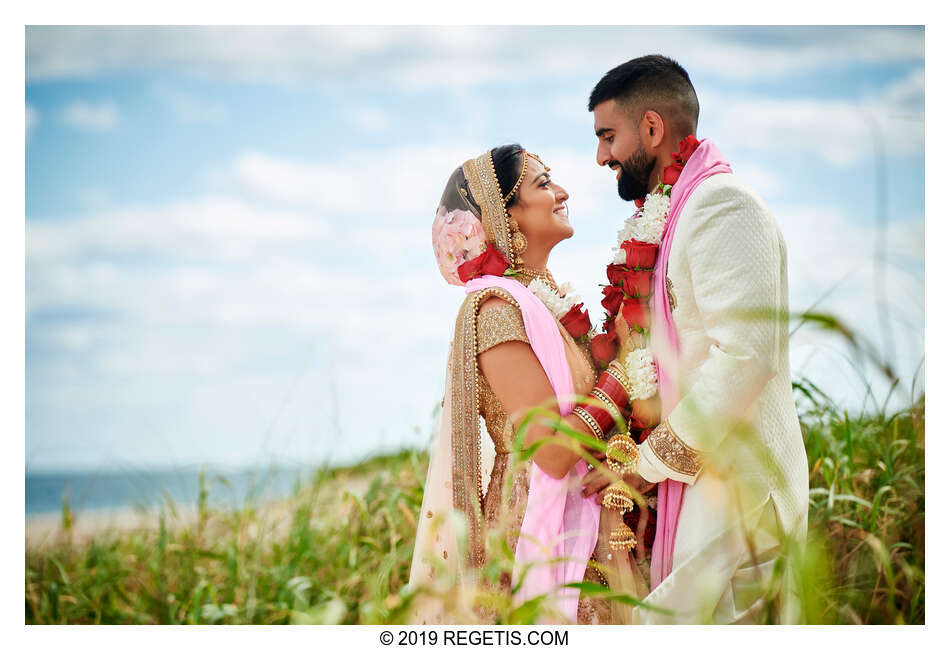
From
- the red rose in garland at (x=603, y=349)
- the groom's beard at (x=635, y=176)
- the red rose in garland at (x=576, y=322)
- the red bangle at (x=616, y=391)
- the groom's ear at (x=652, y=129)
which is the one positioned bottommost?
the red bangle at (x=616, y=391)

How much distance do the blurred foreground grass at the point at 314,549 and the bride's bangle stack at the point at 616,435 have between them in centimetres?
65

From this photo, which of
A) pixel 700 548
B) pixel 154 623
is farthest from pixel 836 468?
pixel 154 623

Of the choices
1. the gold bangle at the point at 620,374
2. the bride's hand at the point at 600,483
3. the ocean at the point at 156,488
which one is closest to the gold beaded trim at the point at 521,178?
the gold bangle at the point at 620,374

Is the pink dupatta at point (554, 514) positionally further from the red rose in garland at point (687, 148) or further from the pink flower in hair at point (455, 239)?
the red rose in garland at point (687, 148)

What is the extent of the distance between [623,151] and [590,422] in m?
1.02

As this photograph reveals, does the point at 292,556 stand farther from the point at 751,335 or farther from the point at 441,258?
the point at 751,335

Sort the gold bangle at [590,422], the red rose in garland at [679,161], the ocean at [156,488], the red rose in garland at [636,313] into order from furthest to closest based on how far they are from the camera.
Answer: the ocean at [156,488], the red rose in garland at [679,161], the red rose in garland at [636,313], the gold bangle at [590,422]

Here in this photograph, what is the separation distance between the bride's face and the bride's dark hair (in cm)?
3

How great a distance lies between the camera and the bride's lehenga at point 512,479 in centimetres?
263

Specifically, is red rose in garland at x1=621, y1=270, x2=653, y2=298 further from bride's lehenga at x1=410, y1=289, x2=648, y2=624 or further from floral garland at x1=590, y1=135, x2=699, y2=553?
bride's lehenga at x1=410, y1=289, x2=648, y2=624

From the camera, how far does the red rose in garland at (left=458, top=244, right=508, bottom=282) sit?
9.37 feet

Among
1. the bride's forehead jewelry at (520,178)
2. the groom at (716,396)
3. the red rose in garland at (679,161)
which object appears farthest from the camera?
the bride's forehead jewelry at (520,178)

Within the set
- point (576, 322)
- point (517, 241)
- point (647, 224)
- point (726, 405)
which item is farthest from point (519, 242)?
point (726, 405)
